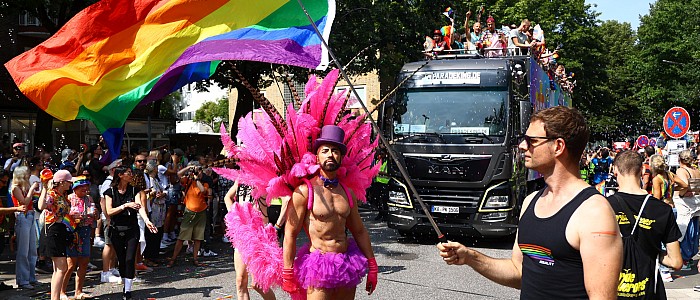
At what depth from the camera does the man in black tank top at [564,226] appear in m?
2.60

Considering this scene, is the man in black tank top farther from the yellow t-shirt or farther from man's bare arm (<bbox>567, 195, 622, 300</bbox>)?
the yellow t-shirt

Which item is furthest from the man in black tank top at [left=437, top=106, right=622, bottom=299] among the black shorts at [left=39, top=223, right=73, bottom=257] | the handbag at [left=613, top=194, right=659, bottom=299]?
the black shorts at [left=39, top=223, right=73, bottom=257]

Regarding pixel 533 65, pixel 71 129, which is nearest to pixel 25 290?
pixel 533 65

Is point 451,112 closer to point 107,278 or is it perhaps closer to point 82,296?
point 107,278

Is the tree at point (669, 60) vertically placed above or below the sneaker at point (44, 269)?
above

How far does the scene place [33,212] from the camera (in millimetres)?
9391

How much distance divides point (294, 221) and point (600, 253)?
2841mm

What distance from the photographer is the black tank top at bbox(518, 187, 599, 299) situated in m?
2.72

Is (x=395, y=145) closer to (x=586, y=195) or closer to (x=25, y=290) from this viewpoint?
(x=25, y=290)

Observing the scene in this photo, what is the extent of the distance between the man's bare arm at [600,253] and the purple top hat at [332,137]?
103 inches

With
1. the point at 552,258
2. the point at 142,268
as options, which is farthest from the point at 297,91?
the point at 552,258

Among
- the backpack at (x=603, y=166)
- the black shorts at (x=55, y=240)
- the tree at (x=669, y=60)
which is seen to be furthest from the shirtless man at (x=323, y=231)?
the tree at (x=669, y=60)

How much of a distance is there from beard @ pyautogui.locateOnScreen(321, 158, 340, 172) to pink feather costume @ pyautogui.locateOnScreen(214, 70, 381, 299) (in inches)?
2.6

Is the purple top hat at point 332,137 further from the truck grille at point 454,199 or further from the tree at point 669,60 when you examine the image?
the tree at point 669,60
